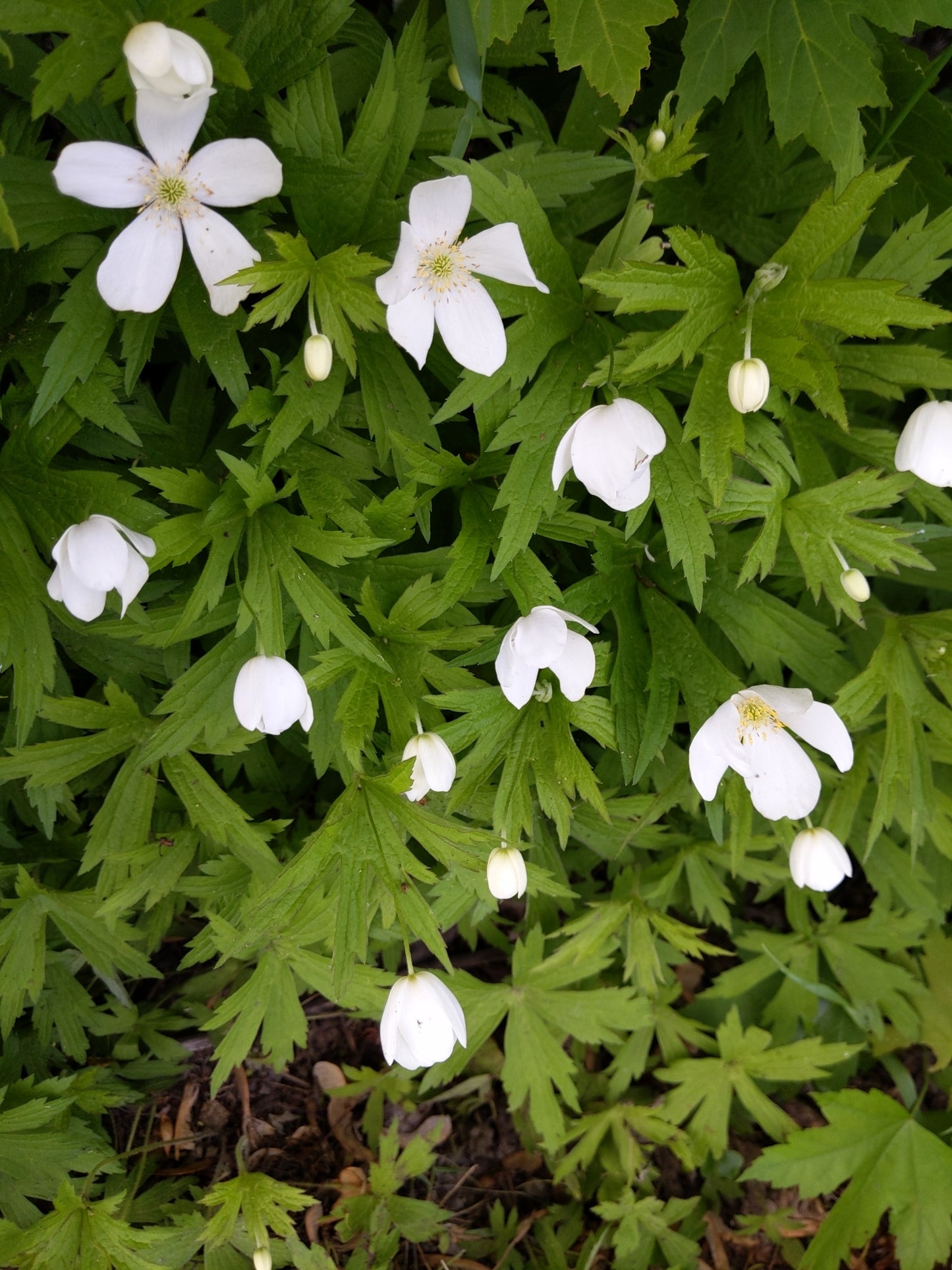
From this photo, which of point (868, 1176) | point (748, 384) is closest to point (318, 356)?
point (748, 384)

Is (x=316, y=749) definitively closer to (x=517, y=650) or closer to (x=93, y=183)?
(x=517, y=650)

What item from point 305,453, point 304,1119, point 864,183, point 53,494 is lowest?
point 304,1119

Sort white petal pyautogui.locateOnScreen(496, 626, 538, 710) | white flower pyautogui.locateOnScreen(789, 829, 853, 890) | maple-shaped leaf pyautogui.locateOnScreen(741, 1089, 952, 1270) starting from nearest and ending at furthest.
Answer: white petal pyautogui.locateOnScreen(496, 626, 538, 710), white flower pyautogui.locateOnScreen(789, 829, 853, 890), maple-shaped leaf pyautogui.locateOnScreen(741, 1089, 952, 1270)

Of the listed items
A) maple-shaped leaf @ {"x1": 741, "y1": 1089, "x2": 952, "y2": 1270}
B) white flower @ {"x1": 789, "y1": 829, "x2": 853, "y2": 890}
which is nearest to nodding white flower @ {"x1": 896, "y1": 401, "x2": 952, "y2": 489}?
white flower @ {"x1": 789, "y1": 829, "x2": 853, "y2": 890}

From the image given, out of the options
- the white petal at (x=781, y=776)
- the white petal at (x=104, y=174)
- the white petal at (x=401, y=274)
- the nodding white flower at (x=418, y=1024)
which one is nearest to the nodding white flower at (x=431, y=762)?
the nodding white flower at (x=418, y=1024)

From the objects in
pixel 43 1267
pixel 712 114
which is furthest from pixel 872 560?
pixel 43 1267

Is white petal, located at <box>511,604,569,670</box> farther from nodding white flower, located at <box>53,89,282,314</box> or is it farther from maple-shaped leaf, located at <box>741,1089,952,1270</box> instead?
maple-shaped leaf, located at <box>741,1089,952,1270</box>
